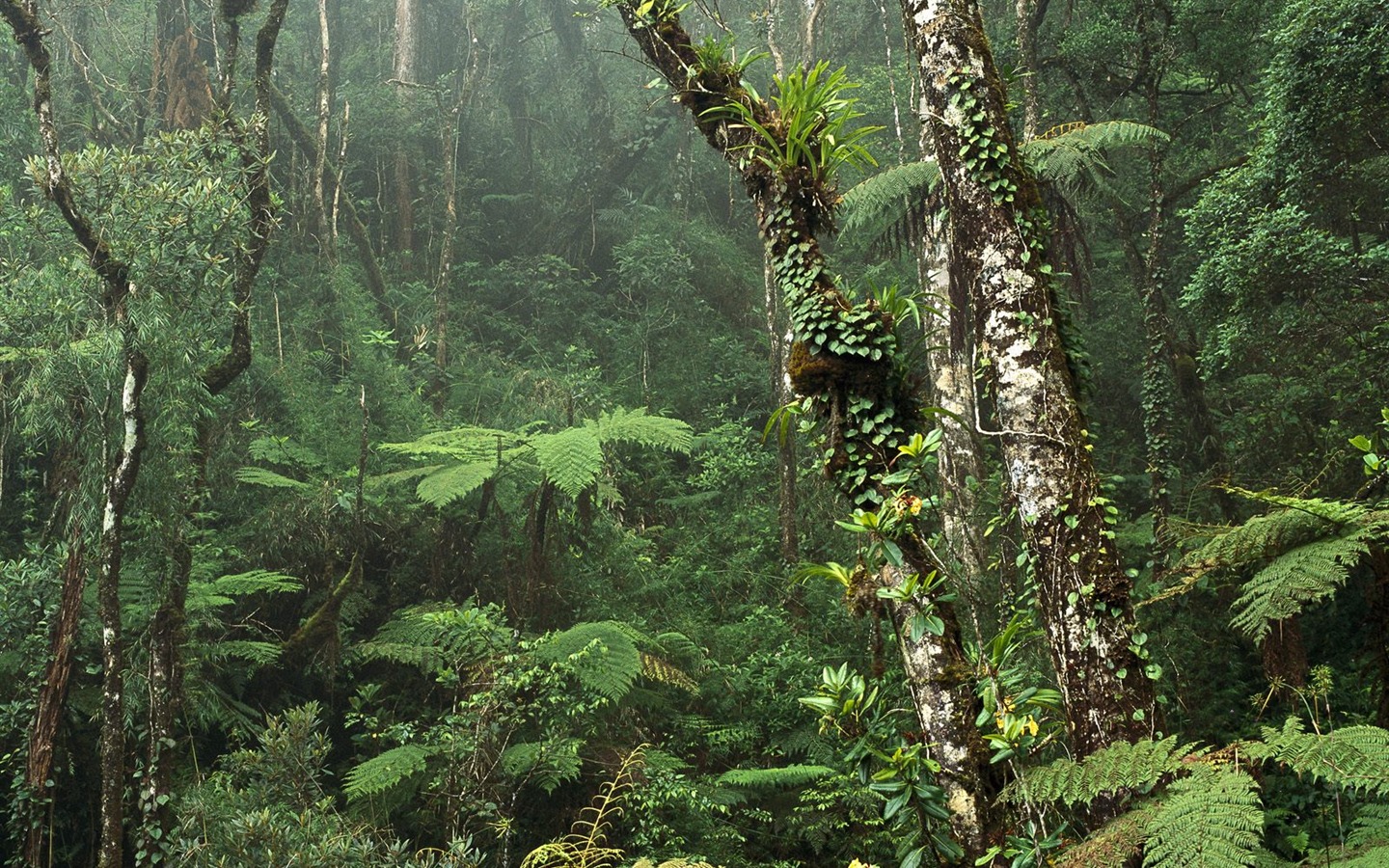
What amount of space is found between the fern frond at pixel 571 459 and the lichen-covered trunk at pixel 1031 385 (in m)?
3.83

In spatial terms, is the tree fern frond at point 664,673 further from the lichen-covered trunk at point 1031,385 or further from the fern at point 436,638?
the lichen-covered trunk at point 1031,385

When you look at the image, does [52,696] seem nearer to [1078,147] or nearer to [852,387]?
[852,387]

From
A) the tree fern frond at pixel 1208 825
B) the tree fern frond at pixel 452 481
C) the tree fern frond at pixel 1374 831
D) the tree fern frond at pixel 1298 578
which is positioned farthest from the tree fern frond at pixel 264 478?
the tree fern frond at pixel 1374 831

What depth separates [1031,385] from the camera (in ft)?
10.1

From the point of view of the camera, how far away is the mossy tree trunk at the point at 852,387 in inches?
118

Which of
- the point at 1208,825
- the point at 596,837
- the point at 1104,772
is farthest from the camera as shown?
the point at 596,837

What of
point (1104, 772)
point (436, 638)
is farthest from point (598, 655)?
point (1104, 772)

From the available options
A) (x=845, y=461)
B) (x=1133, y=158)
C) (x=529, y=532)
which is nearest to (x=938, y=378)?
(x=529, y=532)

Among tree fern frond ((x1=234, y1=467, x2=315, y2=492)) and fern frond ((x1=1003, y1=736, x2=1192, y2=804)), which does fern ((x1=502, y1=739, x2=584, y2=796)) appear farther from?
fern frond ((x1=1003, y1=736, x2=1192, y2=804))

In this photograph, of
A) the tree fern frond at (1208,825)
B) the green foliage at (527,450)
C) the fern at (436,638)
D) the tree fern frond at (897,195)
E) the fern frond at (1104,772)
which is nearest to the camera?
the tree fern frond at (1208,825)

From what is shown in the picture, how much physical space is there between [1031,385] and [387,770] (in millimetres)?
4401

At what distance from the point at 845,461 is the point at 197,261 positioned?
4987mm

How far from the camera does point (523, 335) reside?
41.7 ft

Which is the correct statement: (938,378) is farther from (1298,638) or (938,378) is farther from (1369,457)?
(1369,457)
